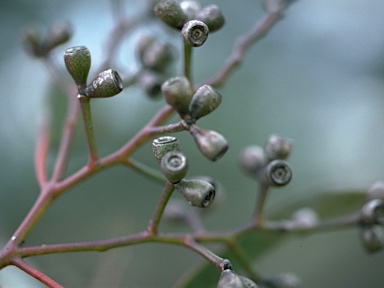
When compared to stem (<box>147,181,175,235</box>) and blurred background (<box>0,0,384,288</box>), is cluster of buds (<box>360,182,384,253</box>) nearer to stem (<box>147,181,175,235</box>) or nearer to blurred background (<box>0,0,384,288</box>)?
blurred background (<box>0,0,384,288</box>)

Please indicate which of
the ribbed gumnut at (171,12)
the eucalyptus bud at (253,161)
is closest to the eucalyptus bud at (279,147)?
the eucalyptus bud at (253,161)

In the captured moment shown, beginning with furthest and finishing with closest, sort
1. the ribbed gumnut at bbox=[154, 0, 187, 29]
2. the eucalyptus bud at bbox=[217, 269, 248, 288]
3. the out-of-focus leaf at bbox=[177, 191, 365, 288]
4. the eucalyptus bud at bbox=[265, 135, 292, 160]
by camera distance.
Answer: the out-of-focus leaf at bbox=[177, 191, 365, 288]
the eucalyptus bud at bbox=[265, 135, 292, 160]
the ribbed gumnut at bbox=[154, 0, 187, 29]
the eucalyptus bud at bbox=[217, 269, 248, 288]

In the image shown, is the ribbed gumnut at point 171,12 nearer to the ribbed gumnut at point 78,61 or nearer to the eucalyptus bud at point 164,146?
the ribbed gumnut at point 78,61

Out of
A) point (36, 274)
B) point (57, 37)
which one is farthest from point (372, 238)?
point (57, 37)

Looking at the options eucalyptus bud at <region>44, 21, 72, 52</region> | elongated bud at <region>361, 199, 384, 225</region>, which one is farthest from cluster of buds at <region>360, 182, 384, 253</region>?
eucalyptus bud at <region>44, 21, 72, 52</region>

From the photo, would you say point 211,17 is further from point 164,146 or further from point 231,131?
point 231,131

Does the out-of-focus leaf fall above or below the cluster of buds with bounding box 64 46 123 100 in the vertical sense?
below
